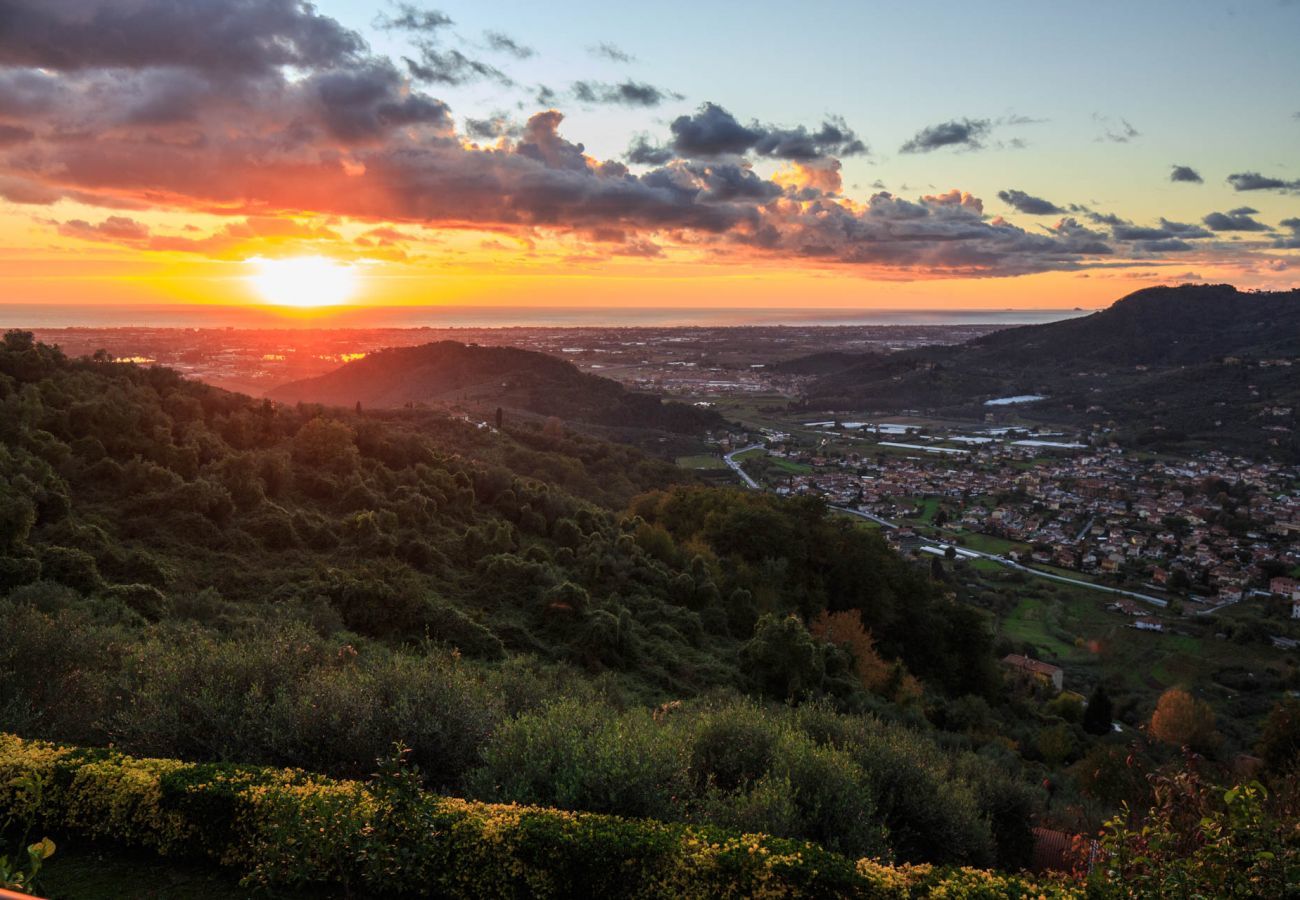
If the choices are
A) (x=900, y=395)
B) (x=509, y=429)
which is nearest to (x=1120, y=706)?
(x=509, y=429)

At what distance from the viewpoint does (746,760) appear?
847cm

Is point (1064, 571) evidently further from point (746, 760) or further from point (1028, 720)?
point (746, 760)

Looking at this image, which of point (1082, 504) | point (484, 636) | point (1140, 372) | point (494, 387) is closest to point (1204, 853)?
point (484, 636)

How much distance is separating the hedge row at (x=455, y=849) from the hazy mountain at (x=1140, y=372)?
324 ft

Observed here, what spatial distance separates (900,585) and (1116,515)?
44.1 metres

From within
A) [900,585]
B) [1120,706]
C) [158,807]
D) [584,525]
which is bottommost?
[1120,706]

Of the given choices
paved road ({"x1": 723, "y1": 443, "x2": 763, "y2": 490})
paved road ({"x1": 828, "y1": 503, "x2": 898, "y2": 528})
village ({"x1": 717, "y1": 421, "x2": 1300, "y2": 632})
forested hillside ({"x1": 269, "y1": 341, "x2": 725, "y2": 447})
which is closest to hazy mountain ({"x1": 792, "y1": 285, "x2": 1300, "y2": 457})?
village ({"x1": 717, "y1": 421, "x2": 1300, "y2": 632})

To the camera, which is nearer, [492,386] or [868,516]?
[868,516]

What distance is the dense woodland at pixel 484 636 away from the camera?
302 inches

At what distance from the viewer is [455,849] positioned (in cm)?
598

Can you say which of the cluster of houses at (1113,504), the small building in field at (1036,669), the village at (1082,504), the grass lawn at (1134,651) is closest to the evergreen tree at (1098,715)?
the small building in field at (1036,669)

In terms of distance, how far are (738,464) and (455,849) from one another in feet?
213

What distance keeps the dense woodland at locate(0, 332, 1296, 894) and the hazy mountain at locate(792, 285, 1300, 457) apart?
82151 mm

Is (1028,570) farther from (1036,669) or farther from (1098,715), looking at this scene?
(1098,715)
